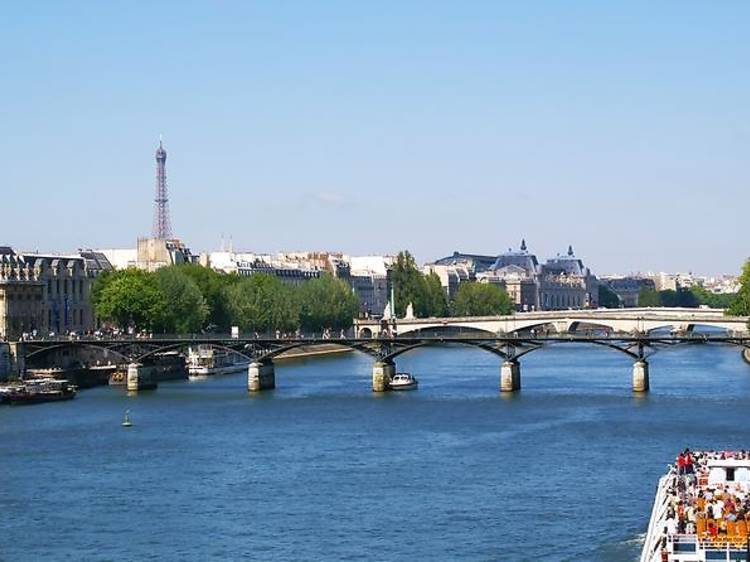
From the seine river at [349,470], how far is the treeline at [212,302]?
18.6 m

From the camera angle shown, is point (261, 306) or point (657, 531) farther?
point (261, 306)

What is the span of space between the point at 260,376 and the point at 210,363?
1577 cm

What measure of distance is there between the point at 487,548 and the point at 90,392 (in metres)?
45.3

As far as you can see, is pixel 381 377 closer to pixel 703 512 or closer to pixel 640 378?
pixel 640 378

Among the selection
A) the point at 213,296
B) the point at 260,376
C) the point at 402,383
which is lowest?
the point at 402,383

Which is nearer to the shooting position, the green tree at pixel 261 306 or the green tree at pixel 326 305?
the green tree at pixel 261 306

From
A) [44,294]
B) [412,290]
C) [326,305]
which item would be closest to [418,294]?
[412,290]

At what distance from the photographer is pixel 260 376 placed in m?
80.4

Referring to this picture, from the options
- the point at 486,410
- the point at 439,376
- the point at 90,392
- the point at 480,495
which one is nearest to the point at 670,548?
the point at 480,495

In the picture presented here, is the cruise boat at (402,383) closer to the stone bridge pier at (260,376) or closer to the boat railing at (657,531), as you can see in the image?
the stone bridge pier at (260,376)

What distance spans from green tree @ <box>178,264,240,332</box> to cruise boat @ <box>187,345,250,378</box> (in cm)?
926

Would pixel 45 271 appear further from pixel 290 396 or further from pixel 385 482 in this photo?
pixel 385 482

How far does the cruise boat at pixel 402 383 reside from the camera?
79.5m

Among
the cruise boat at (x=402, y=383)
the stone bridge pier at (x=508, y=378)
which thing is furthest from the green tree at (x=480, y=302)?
the stone bridge pier at (x=508, y=378)
